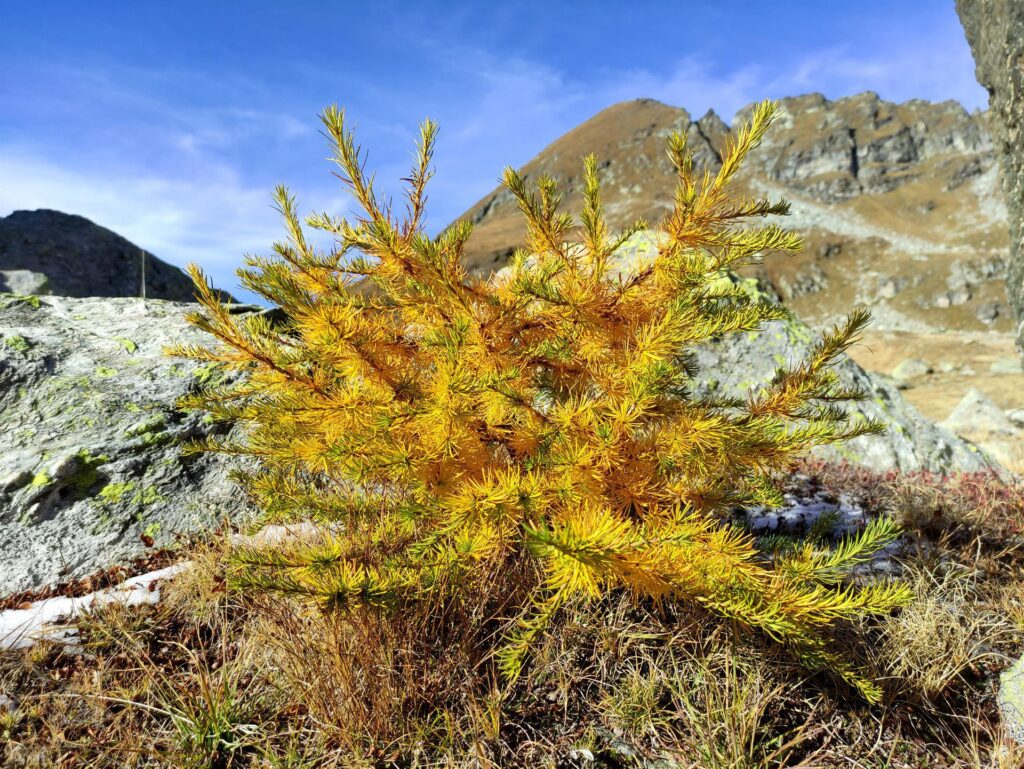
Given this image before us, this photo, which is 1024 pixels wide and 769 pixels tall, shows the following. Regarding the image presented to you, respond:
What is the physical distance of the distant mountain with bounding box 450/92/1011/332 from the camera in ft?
195

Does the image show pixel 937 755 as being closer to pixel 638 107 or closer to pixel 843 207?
pixel 843 207

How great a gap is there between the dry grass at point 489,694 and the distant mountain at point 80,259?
402 inches

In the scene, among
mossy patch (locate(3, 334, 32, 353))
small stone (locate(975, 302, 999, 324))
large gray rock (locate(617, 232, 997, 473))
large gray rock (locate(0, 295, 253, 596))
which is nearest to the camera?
large gray rock (locate(0, 295, 253, 596))

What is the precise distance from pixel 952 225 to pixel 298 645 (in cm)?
9076

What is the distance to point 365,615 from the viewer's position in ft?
7.91

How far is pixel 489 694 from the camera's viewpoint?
8.15 feet

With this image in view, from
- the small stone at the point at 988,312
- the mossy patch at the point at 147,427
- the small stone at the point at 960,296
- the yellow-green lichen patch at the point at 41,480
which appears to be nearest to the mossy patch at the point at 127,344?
the mossy patch at the point at 147,427

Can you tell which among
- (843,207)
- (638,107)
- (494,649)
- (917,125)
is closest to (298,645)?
(494,649)

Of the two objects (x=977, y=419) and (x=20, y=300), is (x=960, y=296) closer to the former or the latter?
(x=977, y=419)

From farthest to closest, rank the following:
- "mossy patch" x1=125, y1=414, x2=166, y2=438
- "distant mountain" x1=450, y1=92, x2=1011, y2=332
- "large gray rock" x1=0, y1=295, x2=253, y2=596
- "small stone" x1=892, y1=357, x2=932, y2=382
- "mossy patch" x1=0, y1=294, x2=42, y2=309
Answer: "distant mountain" x1=450, y1=92, x2=1011, y2=332 < "small stone" x1=892, y1=357, x2=932, y2=382 < "mossy patch" x1=0, y1=294, x2=42, y2=309 < "mossy patch" x1=125, y1=414, x2=166, y2=438 < "large gray rock" x1=0, y1=295, x2=253, y2=596

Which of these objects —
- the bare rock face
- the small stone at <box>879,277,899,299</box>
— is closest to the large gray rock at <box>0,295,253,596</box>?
the bare rock face

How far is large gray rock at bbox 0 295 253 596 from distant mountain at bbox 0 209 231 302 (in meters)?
7.59

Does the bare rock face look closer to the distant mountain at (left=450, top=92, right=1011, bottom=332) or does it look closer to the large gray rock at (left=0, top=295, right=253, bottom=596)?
the large gray rock at (left=0, top=295, right=253, bottom=596)

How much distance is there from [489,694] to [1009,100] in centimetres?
702
